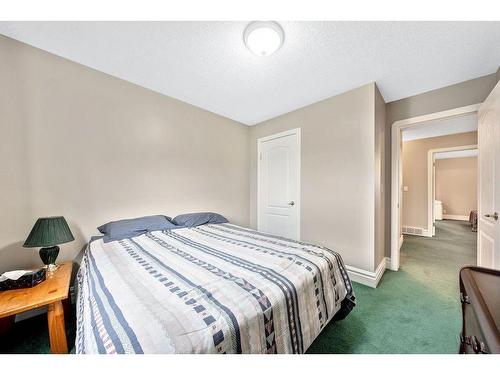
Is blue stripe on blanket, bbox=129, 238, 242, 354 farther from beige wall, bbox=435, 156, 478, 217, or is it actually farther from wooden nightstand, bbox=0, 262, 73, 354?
beige wall, bbox=435, 156, 478, 217

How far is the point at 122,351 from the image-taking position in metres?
0.60

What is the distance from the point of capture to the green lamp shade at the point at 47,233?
1364mm

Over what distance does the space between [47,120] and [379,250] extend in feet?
12.4

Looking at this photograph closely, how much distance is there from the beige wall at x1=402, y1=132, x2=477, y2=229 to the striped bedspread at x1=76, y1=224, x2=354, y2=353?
420 cm

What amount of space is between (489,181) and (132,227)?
350 centimetres

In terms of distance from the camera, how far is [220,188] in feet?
10.2

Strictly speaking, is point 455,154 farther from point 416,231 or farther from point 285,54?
point 285,54

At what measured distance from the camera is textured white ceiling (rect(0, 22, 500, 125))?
1422 mm

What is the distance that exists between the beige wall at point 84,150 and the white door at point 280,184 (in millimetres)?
1021

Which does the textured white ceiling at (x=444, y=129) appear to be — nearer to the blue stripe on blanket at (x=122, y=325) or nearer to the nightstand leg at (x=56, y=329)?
the blue stripe on blanket at (x=122, y=325)

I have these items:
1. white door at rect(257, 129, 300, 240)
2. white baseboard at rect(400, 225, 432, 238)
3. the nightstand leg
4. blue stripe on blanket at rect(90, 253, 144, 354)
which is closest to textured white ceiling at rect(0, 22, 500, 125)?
white door at rect(257, 129, 300, 240)

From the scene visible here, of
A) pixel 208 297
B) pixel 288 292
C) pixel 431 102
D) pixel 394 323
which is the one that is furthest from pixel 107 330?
pixel 431 102

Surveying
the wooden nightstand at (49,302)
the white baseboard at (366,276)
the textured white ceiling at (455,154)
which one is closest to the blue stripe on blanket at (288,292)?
the wooden nightstand at (49,302)

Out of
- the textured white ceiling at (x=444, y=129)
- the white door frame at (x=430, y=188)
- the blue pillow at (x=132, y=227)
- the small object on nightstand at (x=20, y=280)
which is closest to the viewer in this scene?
the small object on nightstand at (x=20, y=280)
